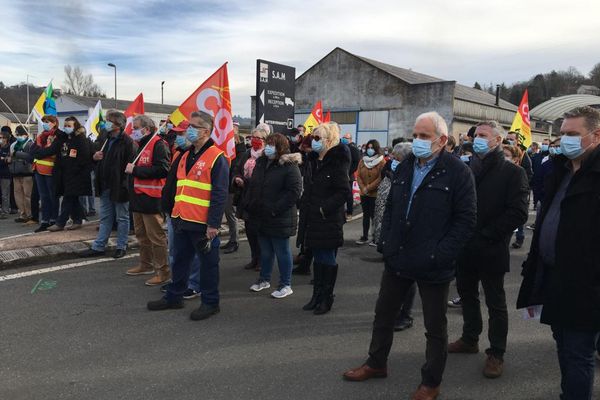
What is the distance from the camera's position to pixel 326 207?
16.0 ft

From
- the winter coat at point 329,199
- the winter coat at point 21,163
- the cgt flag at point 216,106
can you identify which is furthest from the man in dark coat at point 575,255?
the winter coat at point 21,163

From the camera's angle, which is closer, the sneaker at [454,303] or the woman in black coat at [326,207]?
the woman in black coat at [326,207]

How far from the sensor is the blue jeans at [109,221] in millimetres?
6758

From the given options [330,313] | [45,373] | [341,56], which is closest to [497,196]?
[330,313]

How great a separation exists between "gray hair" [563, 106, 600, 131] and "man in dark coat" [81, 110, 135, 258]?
5.34 metres

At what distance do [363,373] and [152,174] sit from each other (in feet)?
11.6

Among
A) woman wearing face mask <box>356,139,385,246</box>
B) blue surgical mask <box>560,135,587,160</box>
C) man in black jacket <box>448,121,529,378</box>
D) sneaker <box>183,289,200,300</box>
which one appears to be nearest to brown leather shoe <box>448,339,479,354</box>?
man in black jacket <box>448,121,529,378</box>

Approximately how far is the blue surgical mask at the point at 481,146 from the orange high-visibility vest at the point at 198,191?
95.2 inches

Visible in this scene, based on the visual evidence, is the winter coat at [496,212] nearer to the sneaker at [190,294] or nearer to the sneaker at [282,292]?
the sneaker at [282,292]

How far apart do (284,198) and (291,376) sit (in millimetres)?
2179

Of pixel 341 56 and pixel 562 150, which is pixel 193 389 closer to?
pixel 562 150

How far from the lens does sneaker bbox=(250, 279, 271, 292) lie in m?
5.70

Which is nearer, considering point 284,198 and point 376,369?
point 376,369

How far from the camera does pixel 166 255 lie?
5855mm
